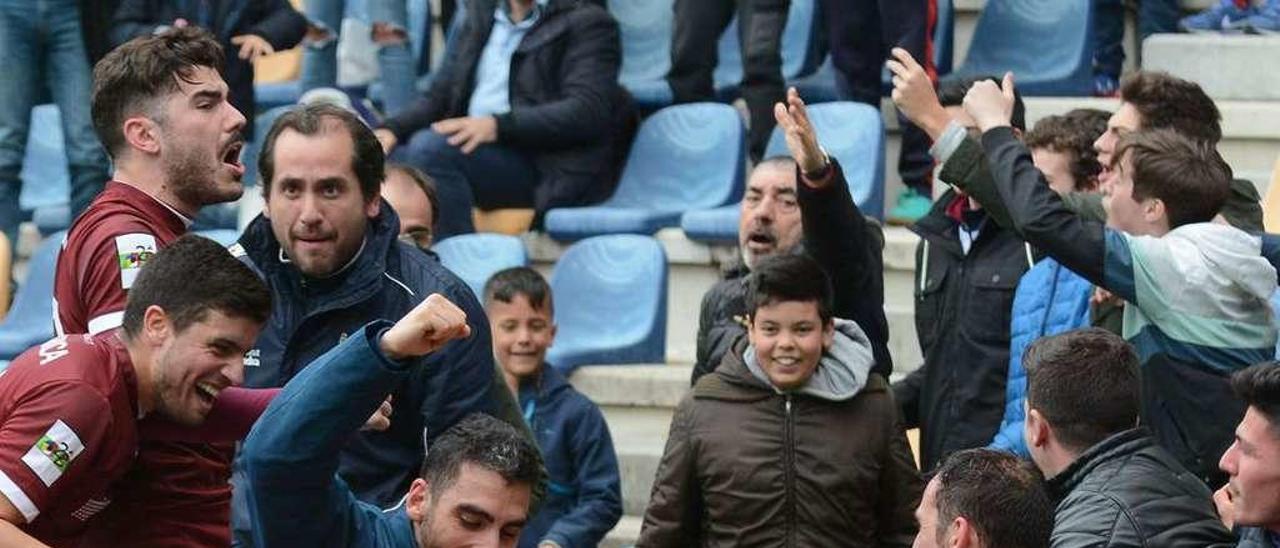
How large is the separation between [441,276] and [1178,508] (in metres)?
1.55

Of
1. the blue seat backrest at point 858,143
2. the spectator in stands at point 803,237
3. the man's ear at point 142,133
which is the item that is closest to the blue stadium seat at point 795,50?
the blue seat backrest at point 858,143

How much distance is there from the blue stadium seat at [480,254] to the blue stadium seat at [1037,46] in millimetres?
1870

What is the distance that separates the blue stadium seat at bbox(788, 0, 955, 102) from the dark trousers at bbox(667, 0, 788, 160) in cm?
31

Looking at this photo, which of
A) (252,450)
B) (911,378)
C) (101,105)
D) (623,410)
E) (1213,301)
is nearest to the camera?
(252,450)

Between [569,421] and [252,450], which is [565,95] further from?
[252,450]

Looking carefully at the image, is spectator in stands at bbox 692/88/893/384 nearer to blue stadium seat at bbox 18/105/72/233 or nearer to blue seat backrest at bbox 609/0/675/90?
blue seat backrest at bbox 609/0/675/90

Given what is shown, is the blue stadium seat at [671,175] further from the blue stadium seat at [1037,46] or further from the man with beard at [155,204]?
the man with beard at [155,204]

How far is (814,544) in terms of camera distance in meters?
6.60

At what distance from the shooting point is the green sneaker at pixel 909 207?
386 inches

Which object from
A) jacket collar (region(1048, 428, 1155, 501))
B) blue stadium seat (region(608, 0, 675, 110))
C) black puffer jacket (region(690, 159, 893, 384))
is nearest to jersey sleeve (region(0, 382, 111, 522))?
jacket collar (region(1048, 428, 1155, 501))

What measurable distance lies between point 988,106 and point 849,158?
11.1 feet

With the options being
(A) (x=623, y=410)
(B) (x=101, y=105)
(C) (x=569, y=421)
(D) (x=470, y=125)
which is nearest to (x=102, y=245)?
(B) (x=101, y=105)

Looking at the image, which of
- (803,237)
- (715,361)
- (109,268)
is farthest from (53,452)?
(715,361)

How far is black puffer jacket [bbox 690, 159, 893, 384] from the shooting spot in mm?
6711
